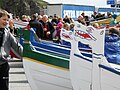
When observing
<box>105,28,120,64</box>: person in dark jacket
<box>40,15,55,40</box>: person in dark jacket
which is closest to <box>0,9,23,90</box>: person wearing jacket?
<box>105,28,120,64</box>: person in dark jacket

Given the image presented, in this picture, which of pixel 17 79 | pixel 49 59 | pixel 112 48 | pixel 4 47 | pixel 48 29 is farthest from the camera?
pixel 48 29

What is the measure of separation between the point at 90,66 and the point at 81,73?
452 mm

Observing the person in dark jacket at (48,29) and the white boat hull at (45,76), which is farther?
the person in dark jacket at (48,29)

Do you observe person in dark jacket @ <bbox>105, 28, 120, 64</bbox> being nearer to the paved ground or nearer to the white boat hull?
the white boat hull

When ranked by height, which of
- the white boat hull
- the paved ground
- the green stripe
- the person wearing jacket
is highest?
the person wearing jacket

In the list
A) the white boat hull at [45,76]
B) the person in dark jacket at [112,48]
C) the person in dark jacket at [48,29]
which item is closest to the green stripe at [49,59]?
the white boat hull at [45,76]

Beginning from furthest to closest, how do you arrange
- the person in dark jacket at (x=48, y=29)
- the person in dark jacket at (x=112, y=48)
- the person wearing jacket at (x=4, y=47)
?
the person in dark jacket at (x=48, y=29) < the person in dark jacket at (x=112, y=48) < the person wearing jacket at (x=4, y=47)

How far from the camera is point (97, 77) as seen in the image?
6.72 metres

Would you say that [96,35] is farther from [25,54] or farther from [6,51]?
[25,54]

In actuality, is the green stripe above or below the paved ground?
above

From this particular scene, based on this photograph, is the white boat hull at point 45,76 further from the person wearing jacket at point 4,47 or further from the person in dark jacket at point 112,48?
the person wearing jacket at point 4,47

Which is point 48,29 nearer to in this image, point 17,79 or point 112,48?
point 17,79

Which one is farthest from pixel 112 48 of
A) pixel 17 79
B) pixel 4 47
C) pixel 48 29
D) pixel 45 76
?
pixel 48 29

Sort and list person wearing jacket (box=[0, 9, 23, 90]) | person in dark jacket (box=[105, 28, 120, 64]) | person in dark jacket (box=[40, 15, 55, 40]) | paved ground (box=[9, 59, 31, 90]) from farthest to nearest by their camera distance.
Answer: person in dark jacket (box=[40, 15, 55, 40]), paved ground (box=[9, 59, 31, 90]), person in dark jacket (box=[105, 28, 120, 64]), person wearing jacket (box=[0, 9, 23, 90])
